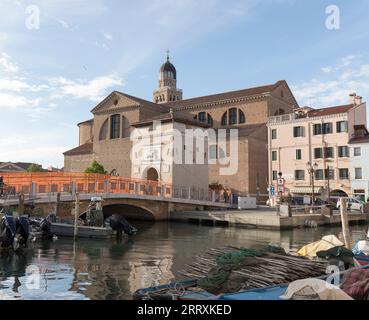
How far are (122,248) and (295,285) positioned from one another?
39.0 ft

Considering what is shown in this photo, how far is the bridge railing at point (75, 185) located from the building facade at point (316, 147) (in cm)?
1469

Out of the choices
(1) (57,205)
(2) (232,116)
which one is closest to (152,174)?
(1) (57,205)

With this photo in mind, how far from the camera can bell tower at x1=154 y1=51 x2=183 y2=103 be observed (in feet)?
258

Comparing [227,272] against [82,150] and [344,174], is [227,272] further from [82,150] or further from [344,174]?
[82,150]

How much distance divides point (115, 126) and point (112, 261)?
37.3 metres

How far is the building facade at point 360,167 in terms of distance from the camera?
35875 mm

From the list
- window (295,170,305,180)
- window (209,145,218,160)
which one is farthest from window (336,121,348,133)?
window (209,145,218,160)

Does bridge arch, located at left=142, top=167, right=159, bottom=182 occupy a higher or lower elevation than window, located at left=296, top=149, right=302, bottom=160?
lower

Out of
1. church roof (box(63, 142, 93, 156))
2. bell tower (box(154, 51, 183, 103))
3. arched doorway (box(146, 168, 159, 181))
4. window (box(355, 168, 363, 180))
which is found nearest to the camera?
window (box(355, 168, 363, 180))

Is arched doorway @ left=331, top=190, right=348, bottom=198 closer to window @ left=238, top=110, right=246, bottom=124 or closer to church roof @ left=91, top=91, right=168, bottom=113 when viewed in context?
window @ left=238, top=110, right=246, bottom=124

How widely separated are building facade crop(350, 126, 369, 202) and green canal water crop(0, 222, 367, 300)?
13.5m

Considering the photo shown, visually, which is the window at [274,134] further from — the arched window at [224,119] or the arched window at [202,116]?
the arched window at [202,116]

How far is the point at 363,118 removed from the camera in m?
40.6
